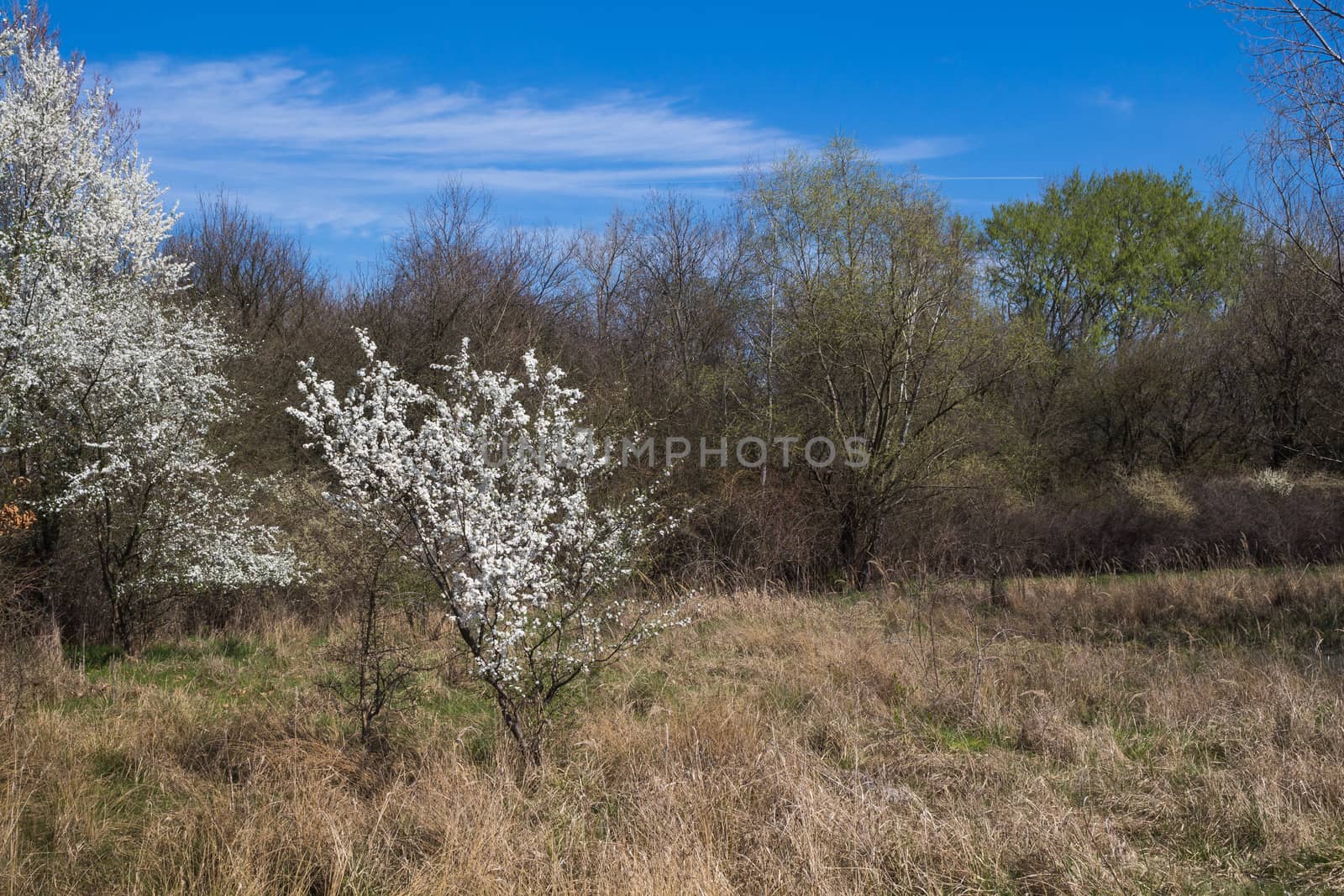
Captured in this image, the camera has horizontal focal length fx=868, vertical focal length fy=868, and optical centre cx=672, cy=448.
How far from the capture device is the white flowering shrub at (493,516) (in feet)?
14.6

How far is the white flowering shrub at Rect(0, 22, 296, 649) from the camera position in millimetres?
9102

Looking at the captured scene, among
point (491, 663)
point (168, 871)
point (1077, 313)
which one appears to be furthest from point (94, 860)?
point (1077, 313)

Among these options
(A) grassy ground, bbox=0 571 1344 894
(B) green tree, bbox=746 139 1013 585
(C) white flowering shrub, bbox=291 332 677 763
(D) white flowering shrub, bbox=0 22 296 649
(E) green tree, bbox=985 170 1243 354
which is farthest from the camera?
(E) green tree, bbox=985 170 1243 354

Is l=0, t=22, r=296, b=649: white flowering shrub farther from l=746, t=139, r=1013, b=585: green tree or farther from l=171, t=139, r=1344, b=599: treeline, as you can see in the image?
l=746, t=139, r=1013, b=585: green tree

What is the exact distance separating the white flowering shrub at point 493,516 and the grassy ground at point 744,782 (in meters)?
0.53

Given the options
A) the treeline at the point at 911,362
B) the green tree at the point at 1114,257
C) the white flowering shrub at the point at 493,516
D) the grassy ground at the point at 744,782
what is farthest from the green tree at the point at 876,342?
the green tree at the point at 1114,257

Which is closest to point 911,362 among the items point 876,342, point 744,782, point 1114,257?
point 876,342

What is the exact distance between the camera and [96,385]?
31.4ft

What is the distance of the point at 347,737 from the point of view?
5.20m

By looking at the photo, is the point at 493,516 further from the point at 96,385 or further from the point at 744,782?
the point at 96,385

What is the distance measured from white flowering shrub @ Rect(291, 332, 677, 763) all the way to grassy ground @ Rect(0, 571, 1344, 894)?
0.53m

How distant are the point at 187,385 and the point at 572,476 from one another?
7.49 m

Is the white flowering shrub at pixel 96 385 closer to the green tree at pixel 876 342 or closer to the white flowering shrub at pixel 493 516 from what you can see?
the white flowering shrub at pixel 493 516

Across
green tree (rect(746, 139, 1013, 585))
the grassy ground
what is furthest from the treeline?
the grassy ground
